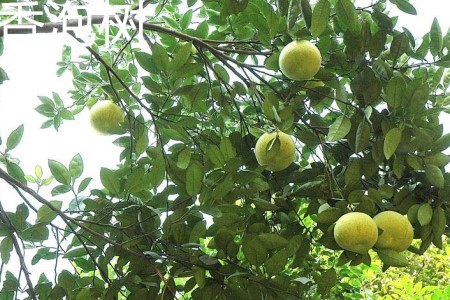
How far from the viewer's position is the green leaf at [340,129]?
1.20m

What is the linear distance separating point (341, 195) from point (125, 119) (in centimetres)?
50

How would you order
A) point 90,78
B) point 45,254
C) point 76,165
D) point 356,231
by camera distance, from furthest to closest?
point 90,78 < point 45,254 < point 76,165 < point 356,231

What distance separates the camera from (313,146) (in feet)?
4.49

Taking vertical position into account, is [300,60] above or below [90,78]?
above

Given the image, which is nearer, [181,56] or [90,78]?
[181,56]

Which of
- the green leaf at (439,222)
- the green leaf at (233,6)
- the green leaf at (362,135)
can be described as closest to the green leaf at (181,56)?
the green leaf at (233,6)

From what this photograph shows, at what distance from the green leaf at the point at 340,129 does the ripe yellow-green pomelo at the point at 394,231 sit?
0.17 meters

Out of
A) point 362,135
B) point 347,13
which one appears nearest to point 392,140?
point 362,135

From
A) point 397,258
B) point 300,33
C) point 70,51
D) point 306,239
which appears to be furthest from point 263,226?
point 70,51

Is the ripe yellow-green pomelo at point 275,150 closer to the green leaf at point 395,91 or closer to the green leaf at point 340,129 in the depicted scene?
the green leaf at point 340,129

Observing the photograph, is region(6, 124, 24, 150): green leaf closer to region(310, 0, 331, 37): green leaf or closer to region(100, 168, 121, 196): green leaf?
region(100, 168, 121, 196): green leaf

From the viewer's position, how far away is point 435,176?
1230 millimetres

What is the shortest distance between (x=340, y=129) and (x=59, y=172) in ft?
1.77

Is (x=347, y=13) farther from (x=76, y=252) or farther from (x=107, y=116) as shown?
(x=76, y=252)
